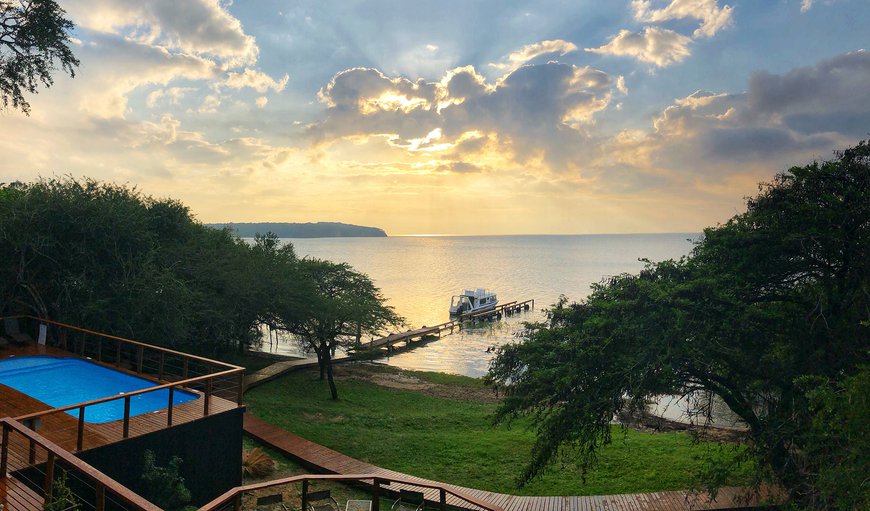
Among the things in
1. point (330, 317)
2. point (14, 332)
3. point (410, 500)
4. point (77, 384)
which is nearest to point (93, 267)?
point (14, 332)

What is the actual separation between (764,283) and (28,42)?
96.0 feet

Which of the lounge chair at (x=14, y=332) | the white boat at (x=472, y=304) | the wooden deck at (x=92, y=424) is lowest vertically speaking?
the white boat at (x=472, y=304)

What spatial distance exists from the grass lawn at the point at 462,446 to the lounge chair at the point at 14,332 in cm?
826

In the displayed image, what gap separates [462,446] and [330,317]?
1278 cm

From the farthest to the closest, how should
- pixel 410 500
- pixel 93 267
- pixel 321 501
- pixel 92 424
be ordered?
pixel 93 267 → pixel 410 500 → pixel 321 501 → pixel 92 424

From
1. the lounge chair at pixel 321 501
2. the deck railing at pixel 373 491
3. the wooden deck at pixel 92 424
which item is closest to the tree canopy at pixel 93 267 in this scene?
the wooden deck at pixel 92 424

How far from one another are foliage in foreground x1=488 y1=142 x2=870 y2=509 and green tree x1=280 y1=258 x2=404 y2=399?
16336mm

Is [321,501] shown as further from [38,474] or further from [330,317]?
[330,317]

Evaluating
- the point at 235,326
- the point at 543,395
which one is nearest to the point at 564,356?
the point at 543,395

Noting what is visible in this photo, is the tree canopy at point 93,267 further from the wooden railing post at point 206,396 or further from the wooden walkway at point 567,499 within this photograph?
the wooden railing post at point 206,396

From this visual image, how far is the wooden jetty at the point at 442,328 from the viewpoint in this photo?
5144cm

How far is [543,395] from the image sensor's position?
14.2 meters

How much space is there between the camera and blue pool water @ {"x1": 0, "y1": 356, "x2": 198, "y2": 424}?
12.8 meters

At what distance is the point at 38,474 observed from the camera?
788cm
